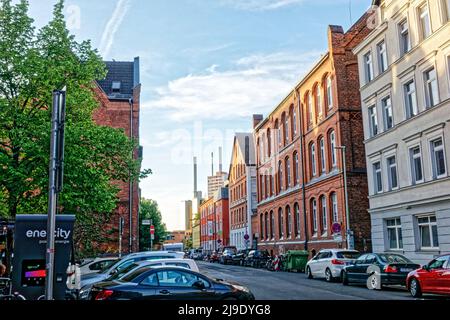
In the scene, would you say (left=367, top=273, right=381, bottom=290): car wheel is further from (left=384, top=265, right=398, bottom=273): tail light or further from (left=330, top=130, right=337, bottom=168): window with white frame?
(left=330, top=130, right=337, bottom=168): window with white frame

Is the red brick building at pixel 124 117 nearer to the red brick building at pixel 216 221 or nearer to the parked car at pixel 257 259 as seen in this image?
the parked car at pixel 257 259

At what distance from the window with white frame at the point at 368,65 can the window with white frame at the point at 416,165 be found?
6.90 meters

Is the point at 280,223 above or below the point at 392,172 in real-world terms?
below

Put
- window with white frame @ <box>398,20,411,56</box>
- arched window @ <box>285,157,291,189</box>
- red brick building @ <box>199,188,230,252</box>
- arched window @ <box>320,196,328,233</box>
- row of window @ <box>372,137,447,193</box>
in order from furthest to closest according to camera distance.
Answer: red brick building @ <box>199,188,230,252</box>
arched window @ <box>285,157,291,189</box>
arched window @ <box>320,196,328,233</box>
window with white frame @ <box>398,20,411,56</box>
row of window @ <box>372,137,447,193</box>

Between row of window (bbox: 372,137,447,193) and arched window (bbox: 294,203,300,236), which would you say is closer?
row of window (bbox: 372,137,447,193)

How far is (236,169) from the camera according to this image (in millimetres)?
76812

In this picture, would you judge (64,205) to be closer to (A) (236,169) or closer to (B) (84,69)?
(B) (84,69)

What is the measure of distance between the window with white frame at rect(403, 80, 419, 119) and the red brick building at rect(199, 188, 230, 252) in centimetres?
5806

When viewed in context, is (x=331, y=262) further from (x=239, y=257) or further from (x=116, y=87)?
(x=116, y=87)

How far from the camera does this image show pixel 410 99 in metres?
25.5

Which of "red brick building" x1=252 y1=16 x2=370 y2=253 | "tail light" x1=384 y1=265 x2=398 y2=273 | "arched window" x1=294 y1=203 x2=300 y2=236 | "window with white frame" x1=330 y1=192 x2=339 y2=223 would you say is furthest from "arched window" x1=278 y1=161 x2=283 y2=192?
"tail light" x1=384 y1=265 x2=398 y2=273

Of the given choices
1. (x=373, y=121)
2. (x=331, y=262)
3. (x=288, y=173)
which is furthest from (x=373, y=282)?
(x=288, y=173)

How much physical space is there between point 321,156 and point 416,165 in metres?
14.4

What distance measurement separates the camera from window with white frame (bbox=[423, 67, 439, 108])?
23.0 metres
